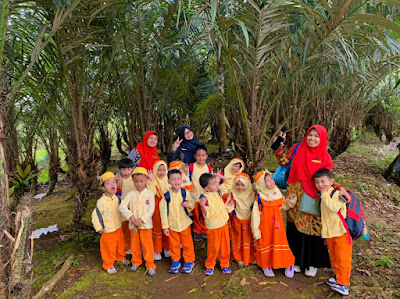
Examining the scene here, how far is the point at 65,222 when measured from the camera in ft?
13.9

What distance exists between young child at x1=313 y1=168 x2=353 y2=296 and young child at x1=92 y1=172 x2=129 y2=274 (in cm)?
187

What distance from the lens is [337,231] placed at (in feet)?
7.75

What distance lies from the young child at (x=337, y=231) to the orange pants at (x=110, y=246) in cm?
191

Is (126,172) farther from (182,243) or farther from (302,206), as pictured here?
(302,206)

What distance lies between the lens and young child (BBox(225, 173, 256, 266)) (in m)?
2.77

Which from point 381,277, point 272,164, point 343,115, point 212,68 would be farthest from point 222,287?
point 343,115

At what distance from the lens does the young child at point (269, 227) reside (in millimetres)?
2652

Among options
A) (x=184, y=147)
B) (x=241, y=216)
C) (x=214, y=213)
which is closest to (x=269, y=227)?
(x=241, y=216)

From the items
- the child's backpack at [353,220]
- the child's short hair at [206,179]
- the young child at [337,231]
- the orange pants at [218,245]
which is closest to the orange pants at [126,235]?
the orange pants at [218,245]

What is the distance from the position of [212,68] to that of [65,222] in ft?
12.9

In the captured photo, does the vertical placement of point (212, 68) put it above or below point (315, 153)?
above

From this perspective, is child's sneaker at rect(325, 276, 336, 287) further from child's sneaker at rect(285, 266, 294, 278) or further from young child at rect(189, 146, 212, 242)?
young child at rect(189, 146, 212, 242)

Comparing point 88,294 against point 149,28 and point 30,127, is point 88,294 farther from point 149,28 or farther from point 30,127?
point 30,127

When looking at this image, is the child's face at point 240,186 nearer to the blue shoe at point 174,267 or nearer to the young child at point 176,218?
the young child at point 176,218
